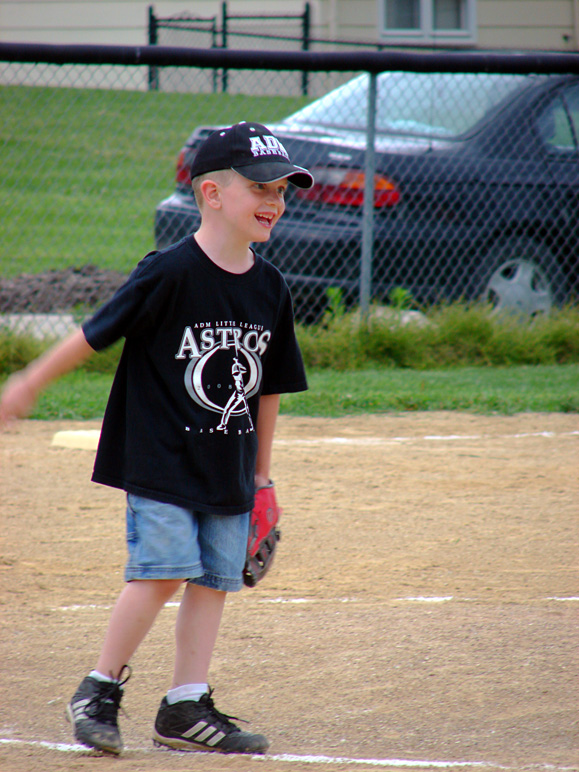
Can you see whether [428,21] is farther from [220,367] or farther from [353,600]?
[220,367]

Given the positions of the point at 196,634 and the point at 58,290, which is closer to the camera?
the point at 196,634

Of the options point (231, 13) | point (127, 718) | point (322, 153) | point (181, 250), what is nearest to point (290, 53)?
point (322, 153)

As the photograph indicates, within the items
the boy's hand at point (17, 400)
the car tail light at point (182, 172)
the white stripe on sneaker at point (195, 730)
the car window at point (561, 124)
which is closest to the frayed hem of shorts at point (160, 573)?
the white stripe on sneaker at point (195, 730)

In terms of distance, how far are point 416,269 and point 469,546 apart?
3237 millimetres

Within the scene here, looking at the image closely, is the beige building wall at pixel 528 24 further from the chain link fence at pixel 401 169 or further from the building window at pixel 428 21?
the chain link fence at pixel 401 169

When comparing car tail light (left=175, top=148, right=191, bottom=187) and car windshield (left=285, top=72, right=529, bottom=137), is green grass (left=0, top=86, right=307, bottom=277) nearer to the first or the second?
car tail light (left=175, top=148, right=191, bottom=187)

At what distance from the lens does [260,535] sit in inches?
102

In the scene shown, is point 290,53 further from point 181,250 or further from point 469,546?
point 181,250

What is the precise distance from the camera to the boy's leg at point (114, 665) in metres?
2.29

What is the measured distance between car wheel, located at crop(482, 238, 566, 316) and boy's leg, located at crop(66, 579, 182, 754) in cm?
488

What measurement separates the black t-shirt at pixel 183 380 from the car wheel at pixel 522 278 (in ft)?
15.1

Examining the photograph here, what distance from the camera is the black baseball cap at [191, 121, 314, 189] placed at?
2.36 meters

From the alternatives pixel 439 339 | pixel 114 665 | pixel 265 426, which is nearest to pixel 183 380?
pixel 265 426

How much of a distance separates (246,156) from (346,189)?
405 centimetres
